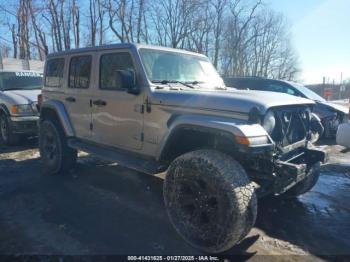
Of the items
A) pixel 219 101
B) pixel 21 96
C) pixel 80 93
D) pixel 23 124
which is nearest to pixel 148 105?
pixel 219 101

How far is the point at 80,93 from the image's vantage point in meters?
4.80

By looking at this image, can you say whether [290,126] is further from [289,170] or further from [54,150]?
[54,150]

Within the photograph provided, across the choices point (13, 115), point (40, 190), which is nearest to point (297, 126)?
point (40, 190)

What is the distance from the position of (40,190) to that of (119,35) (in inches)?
990

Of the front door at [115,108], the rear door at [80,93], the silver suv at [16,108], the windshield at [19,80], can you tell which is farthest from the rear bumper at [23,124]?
the front door at [115,108]

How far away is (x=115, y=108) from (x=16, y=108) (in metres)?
4.20

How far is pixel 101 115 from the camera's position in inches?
176

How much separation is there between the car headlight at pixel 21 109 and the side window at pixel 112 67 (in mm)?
3736

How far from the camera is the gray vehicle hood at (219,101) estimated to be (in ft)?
9.72

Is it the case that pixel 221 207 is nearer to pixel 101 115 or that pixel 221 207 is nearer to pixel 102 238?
pixel 102 238

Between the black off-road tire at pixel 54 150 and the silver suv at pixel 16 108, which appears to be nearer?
the black off-road tire at pixel 54 150

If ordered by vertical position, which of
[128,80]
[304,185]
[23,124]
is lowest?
[304,185]

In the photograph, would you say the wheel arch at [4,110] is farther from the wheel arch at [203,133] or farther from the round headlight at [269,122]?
the round headlight at [269,122]

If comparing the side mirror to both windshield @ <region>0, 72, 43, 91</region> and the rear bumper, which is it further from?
windshield @ <region>0, 72, 43, 91</region>
